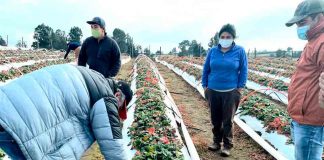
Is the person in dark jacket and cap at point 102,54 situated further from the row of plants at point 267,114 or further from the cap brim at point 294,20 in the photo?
the row of plants at point 267,114

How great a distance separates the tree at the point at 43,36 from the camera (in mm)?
49541

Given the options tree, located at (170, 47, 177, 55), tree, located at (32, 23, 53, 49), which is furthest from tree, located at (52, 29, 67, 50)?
tree, located at (170, 47, 177, 55)

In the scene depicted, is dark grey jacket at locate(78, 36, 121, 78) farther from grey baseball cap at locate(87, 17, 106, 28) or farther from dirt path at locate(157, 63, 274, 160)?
dirt path at locate(157, 63, 274, 160)

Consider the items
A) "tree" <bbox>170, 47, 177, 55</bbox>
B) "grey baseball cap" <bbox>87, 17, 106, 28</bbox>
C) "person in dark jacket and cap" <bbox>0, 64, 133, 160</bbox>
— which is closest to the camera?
"person in dark jacket and cap" <bbox>0, 64, 133, 160</bbox>

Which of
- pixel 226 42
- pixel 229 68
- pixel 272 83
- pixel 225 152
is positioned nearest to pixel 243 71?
pixel 229 68

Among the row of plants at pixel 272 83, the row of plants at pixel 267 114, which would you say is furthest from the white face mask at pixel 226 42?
the row of plants at pixel 272 83

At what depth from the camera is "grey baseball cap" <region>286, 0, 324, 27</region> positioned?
2813mm

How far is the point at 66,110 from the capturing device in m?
A: 2.12

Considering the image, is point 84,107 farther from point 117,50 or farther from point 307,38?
point 117,50

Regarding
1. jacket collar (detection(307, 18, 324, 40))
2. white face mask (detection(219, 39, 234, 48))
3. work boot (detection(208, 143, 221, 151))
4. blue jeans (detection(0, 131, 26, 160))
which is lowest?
work boot (detection(208, 143, 221, 151))

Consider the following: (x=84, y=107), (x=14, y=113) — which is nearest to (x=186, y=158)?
(x=84, y=107)

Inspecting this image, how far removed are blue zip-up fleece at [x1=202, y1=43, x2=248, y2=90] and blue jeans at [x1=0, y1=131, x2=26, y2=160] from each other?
140 inches

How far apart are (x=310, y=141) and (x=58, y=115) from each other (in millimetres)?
2111

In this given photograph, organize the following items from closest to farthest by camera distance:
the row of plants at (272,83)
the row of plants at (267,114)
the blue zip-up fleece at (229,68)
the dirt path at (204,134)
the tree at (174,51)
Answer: the blue zip-up fleece at (229,68), the dirt path at (204,134), the row of plants at (267,114), the row of plants at (272,83), the tree at (174,51)
